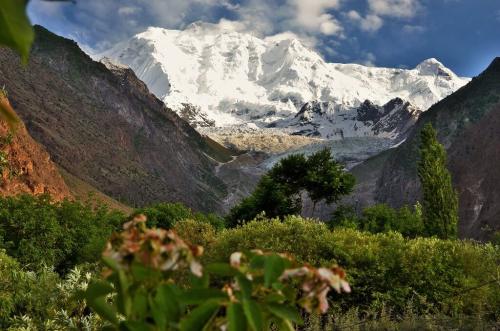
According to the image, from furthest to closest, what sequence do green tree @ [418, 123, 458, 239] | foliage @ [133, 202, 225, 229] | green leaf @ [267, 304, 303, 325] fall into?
foliage @ [133, 202, 225, 229]
green tree @ [418, 123, 458, 239]
green leaf @ [267, 304, 303, 325]

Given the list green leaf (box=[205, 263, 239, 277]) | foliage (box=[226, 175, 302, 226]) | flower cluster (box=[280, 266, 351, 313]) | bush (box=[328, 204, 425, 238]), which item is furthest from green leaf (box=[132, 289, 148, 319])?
bush (box=[328, 204, 425, 238])

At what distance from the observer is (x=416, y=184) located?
122812mm

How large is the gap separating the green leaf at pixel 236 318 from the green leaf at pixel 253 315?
0.02m

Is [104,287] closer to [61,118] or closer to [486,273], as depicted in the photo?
[486,273]

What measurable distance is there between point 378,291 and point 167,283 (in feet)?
62.9

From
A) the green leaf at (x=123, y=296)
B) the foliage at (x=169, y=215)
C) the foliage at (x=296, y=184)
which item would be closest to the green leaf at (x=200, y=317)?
the green leaf at (x=123, y=296)

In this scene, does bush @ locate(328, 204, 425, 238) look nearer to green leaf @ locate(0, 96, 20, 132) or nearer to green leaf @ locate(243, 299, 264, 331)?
green leaf @ locate(243, 299, 264, 331)

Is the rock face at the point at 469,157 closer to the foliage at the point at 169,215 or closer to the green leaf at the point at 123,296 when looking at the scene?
the foliage at the point at 169,215

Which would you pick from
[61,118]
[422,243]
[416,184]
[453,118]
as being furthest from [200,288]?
[61,118]

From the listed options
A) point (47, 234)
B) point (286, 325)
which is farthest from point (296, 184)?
point (286, 325)

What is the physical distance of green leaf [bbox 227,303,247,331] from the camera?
154cm

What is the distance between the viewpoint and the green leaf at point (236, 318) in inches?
60.7

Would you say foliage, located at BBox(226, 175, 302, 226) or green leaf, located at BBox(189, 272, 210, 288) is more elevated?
green leaf, located at BBox(189, 272, 210, 288)

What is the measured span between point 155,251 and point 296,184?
4330 cm
